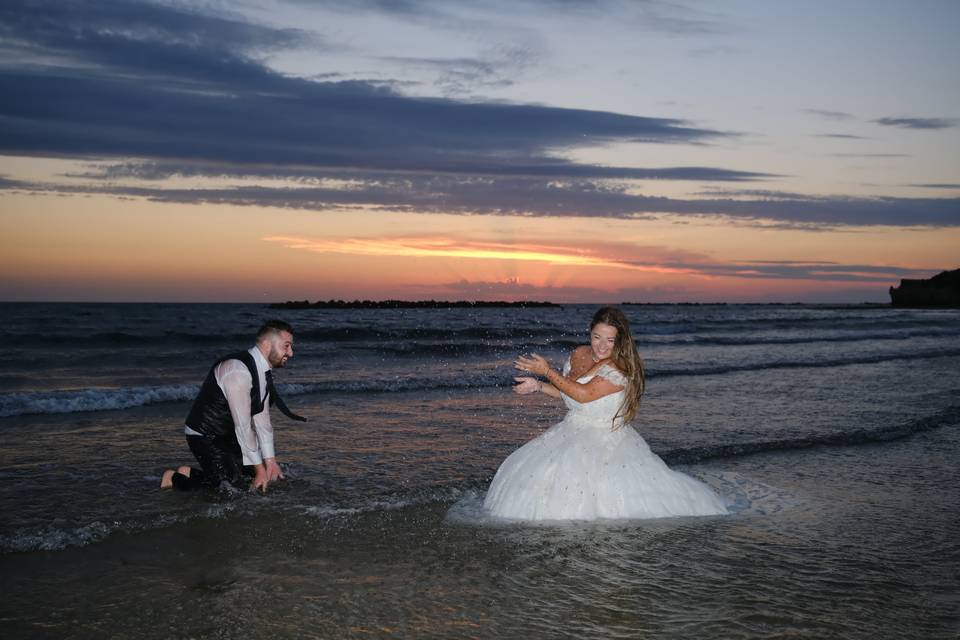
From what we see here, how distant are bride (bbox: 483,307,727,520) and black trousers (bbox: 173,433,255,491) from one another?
306cm

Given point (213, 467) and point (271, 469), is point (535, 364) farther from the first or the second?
point (213, 467)

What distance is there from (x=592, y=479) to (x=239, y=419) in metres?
3.93

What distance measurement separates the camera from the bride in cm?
770

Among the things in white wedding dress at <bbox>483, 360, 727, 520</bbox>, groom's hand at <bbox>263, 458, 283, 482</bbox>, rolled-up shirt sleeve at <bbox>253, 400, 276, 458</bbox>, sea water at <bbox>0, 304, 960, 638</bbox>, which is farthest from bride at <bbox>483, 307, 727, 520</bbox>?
rolled-up shirt sleeve at <bbox>253, 400, 276, 458</bbox>

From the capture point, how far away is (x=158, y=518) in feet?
25.1

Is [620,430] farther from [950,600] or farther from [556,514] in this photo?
[950,600]

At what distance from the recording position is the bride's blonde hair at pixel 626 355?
766cm

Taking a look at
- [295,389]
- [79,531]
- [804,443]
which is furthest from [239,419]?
[295,389]

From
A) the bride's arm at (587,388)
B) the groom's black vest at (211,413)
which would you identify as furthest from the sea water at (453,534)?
the bride's arm at (587,388)

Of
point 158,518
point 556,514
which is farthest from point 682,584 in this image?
point 158,518

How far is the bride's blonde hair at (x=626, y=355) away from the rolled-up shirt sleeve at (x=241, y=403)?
152 inches

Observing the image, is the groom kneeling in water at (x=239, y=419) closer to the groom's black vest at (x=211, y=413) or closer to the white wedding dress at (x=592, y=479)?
the groom's black vest at (x=211, y=413)

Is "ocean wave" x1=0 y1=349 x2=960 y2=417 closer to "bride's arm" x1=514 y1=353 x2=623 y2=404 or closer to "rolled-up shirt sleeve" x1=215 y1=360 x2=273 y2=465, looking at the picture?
"rolled-up shirt sleeve" x1=215 y1=360 x2=273 y2=465

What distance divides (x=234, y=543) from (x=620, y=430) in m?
4.15
